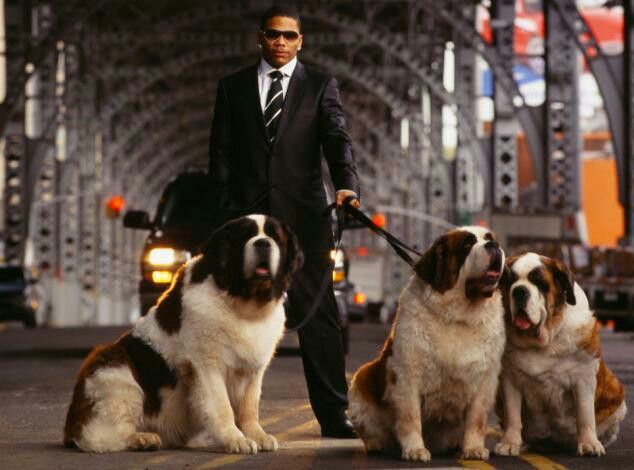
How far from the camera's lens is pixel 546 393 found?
29.7 ft

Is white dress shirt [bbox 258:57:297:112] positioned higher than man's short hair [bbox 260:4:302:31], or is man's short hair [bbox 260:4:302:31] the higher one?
man's short hair [bbox 260:4:302:31]

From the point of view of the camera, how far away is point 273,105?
398 inches

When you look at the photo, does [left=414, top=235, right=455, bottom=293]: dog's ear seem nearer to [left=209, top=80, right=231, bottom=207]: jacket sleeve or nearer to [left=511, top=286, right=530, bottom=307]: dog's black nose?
[left=511, top=286, right=530, bottom=307]: dog's black nose

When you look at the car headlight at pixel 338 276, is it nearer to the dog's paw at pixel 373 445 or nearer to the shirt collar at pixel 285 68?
the shirt collar at pixel 285 68

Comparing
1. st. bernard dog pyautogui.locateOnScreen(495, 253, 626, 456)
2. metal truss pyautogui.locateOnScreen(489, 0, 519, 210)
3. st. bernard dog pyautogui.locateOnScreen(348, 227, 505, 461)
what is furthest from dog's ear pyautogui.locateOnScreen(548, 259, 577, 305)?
metal truss pyautogui.locateOnScreen(489, 0, 519, 210)

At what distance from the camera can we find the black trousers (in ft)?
33.3

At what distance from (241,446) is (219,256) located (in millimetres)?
1035

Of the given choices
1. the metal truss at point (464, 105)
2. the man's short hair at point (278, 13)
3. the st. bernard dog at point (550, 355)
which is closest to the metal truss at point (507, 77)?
the metal truss at point (464, 105)

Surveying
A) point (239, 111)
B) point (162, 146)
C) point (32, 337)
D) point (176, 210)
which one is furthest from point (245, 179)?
point (162, 146)

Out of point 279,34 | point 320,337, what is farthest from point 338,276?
point 279,34

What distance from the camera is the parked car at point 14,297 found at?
4008cm

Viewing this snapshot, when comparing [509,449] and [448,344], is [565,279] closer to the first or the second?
[448,344]

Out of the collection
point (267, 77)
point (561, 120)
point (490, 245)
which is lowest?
point (490, 245)

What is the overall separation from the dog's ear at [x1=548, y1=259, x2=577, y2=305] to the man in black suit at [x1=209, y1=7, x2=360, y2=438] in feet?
4.85
